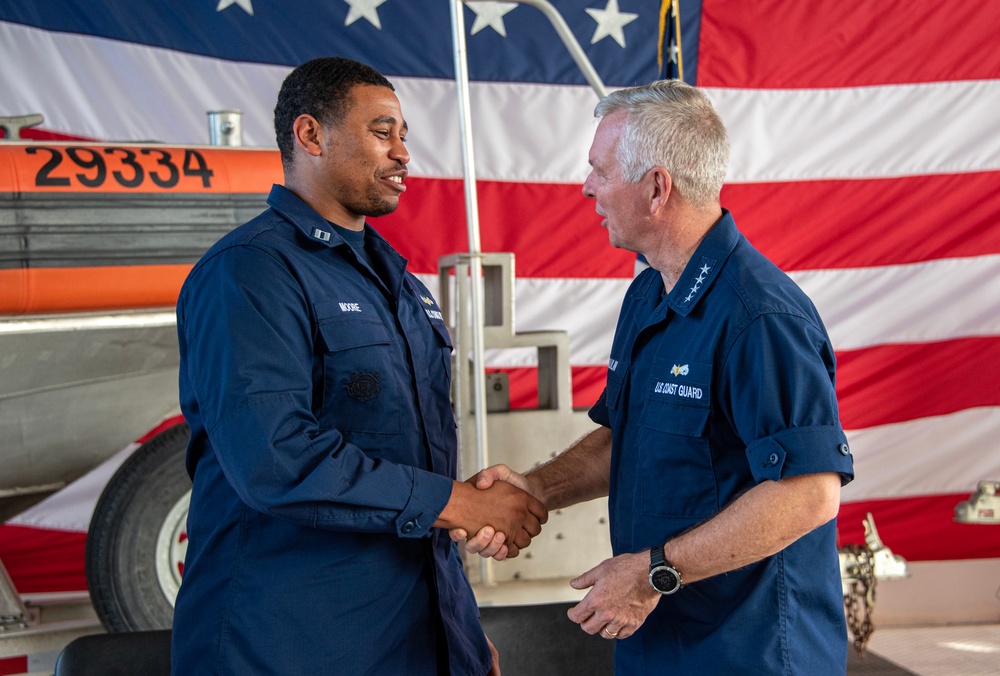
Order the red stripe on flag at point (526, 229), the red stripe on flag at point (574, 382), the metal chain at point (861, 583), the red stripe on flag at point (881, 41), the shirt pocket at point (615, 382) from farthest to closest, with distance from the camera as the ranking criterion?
the red stripe on flag at point (881, 41)
the red stripe on flag at point (574, 382)
the red stripe on flag at point (526, 229)
the metal chain at point (861, 583)
the shirt pocket at point (615, 382)

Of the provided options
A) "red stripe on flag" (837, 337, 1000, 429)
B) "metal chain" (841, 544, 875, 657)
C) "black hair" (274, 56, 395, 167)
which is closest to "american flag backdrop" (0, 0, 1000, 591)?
"red stripe on flag" (837, 337, 1000, 429)

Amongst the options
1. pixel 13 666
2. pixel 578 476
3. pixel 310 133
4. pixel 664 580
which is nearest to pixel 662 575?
pixel 664 580

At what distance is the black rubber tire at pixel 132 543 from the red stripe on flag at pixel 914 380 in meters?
2.70

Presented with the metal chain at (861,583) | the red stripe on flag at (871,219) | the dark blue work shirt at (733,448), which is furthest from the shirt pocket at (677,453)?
the red stripe on flag at (871,219)

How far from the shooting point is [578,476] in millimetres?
1967

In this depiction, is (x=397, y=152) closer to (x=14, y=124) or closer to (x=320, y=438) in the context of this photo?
(x=320, y=438)

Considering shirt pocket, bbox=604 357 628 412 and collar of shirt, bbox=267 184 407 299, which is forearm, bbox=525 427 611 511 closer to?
shirt pocket, bbox=604 357 628 412

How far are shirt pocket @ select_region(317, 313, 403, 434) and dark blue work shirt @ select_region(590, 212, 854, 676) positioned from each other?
1.25 feet

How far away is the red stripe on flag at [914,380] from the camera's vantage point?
14.2 feet

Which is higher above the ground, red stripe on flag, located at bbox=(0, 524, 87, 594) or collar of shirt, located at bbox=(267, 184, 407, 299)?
collar of shirt, located at bbox=(267, 184, 407, 299)

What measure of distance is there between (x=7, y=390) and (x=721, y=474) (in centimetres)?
192

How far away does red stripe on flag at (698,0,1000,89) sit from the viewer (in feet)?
14.2

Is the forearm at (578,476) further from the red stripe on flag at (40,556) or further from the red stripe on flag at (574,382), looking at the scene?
the red stripe on flag at (40,556)

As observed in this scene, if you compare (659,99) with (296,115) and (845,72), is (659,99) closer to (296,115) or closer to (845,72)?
(296,115)
